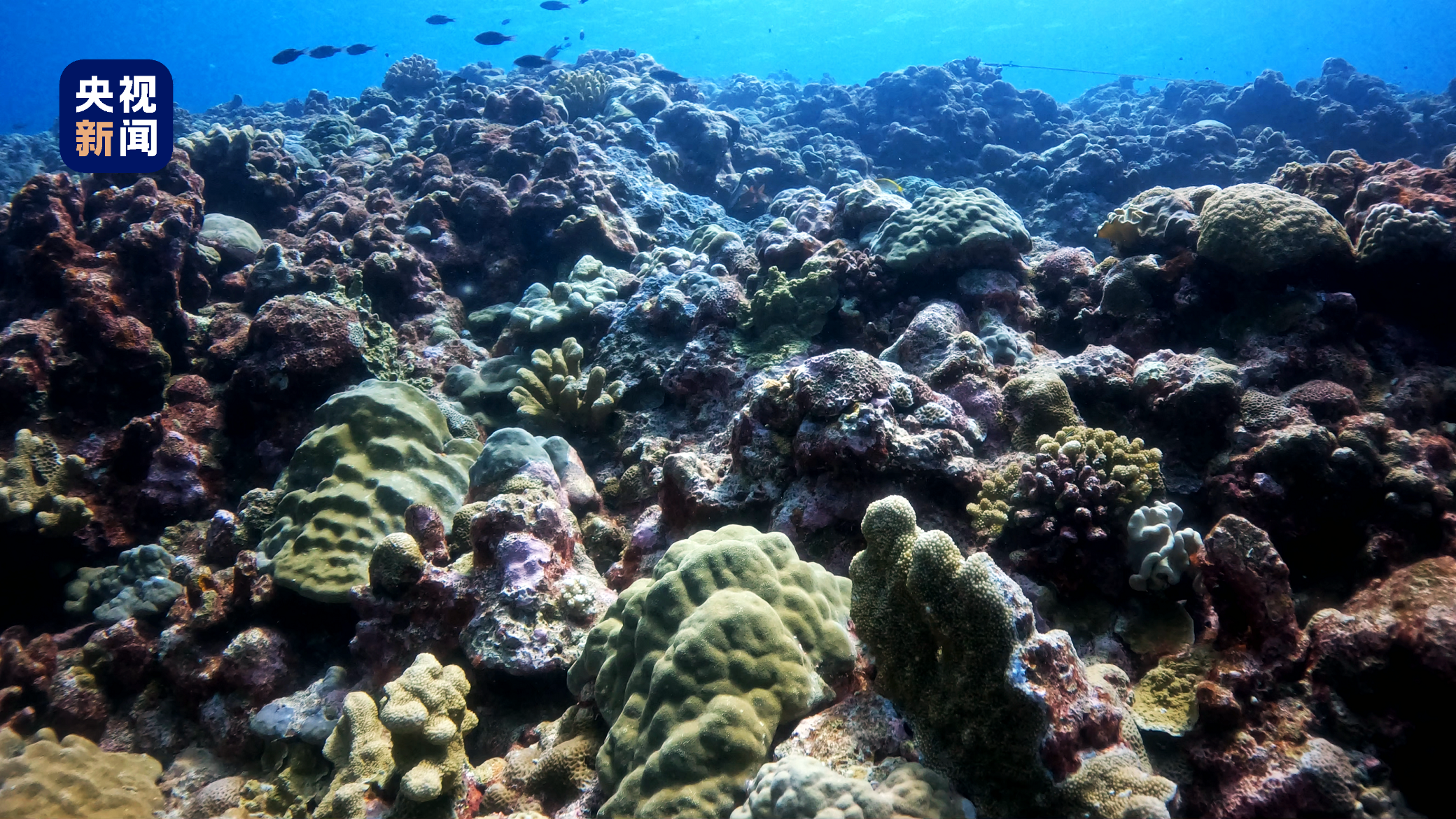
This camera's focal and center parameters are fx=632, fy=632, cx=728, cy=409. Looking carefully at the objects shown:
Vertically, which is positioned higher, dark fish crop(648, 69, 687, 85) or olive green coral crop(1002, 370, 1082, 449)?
dark fish crop(648, 69, 687, 85)

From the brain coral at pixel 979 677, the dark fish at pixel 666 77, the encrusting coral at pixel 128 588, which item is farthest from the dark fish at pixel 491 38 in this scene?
the brain coral at pixel 979 677

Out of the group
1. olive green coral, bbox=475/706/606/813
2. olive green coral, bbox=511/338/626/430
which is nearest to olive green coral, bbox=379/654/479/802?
olive green coral, bbox=475/706/606/813

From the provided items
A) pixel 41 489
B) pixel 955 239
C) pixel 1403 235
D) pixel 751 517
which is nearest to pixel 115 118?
pixel 41 489

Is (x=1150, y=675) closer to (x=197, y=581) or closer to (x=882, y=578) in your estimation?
(x=882, y=578)

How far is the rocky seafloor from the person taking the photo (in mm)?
2594

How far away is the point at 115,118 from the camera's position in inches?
337

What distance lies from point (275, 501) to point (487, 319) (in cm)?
403

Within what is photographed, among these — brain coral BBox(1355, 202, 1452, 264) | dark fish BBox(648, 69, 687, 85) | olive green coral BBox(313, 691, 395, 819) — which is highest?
dark fish BBox(648, 69, 687, 85)

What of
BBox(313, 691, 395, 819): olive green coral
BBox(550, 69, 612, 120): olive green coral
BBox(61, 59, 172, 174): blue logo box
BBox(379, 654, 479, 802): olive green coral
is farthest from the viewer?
BBox(550, 69, 612, 120): olive green coral

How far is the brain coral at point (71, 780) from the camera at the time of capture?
3479mm

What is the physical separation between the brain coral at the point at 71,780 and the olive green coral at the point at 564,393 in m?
3.68

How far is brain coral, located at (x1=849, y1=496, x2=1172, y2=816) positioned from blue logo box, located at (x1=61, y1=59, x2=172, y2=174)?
10.8m

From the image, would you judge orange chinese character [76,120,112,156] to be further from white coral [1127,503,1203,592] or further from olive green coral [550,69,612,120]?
white coral [1127,503,1203,592]

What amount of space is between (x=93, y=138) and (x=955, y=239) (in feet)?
36.8
